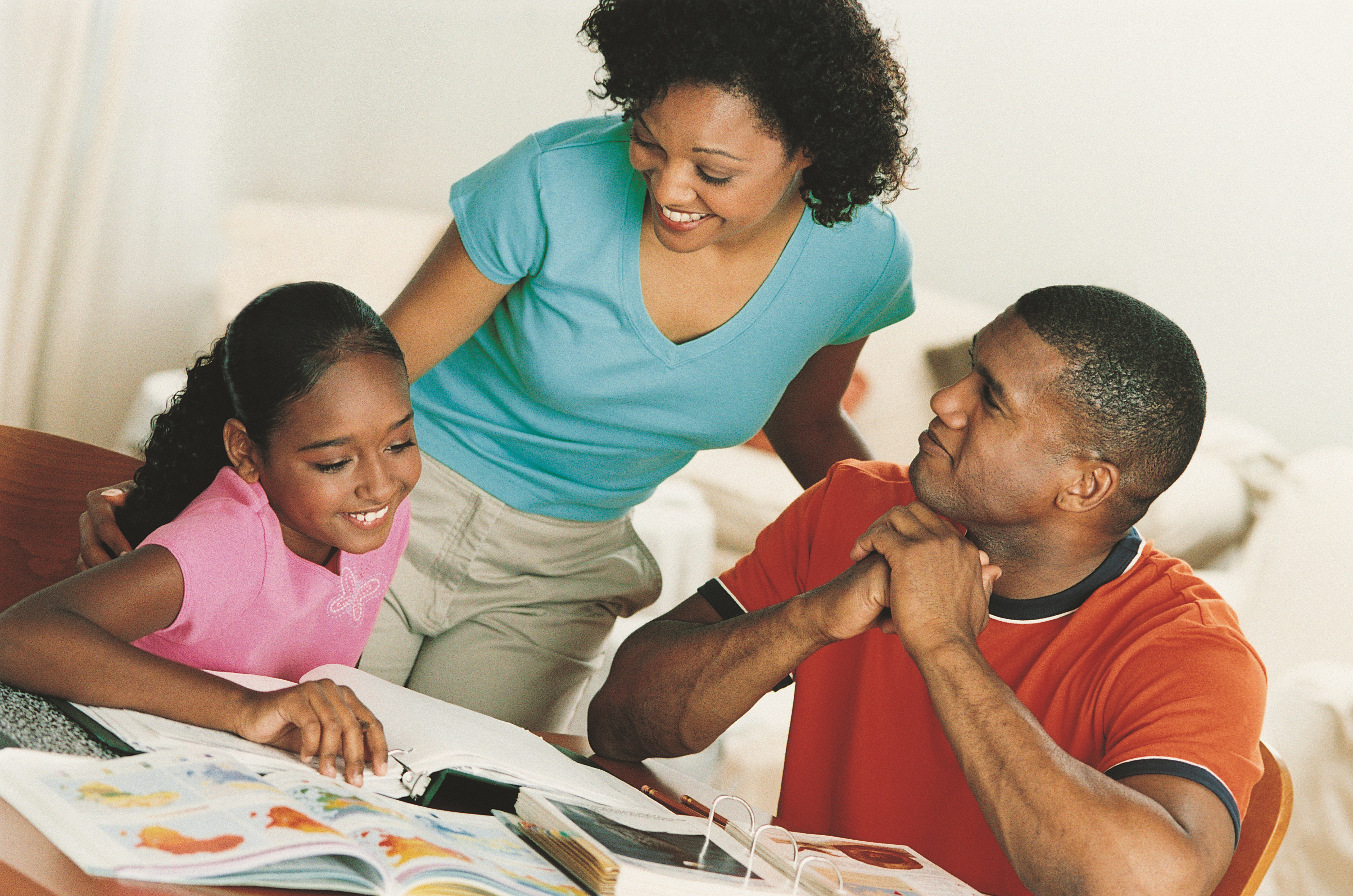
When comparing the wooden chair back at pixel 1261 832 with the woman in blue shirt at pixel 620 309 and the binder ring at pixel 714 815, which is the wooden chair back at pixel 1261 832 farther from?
the woman in blue shirt at pixel 620 309

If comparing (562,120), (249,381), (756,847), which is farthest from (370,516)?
(562,120)

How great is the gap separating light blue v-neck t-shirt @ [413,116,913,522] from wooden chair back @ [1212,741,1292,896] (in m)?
0.73

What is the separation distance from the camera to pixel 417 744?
38.8 inches

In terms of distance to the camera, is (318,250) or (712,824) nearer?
(712,824)

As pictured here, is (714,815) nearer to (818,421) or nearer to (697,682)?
(697,682)

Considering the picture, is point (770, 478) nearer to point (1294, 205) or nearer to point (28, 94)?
point (1294, 205)

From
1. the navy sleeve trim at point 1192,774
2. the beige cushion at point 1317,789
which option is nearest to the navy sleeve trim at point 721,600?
the navy sleeve trim at point 1192,774

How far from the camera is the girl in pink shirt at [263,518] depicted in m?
1.01

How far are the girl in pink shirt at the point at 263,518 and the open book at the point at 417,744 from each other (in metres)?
0.04

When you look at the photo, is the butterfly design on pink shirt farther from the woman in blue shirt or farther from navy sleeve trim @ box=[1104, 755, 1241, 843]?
navy sleeve trim @ box=[1104, 755, 1241, 843]

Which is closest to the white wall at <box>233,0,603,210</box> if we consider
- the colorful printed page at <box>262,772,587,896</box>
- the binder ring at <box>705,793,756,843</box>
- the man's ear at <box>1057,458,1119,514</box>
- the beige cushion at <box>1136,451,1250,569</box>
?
the beige cushion at <box>1136,451,1250,569</box>

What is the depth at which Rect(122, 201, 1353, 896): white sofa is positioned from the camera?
231 centimetres

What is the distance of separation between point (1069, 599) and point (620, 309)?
2.06 feet

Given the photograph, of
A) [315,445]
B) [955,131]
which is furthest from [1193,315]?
[315,445]
